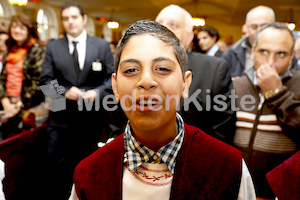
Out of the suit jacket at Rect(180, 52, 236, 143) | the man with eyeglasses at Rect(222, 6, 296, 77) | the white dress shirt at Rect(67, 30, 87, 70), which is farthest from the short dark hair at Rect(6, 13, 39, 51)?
the man with eyeglasses at Rect(222, 6, 296, 77)

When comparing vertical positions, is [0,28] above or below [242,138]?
above

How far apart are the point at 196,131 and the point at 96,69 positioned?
6.03 ft

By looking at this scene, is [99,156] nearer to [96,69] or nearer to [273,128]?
[273,128]

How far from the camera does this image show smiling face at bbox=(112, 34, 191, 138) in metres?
0.85

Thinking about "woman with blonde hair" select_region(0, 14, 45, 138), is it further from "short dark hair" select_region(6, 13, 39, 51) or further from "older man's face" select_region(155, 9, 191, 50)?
"older man's face" select_region(155, 9, 191, 50)

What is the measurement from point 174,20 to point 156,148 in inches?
40.3

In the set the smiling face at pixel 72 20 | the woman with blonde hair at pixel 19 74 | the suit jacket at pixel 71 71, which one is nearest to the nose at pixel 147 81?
the suit jacket at pixel 71 71

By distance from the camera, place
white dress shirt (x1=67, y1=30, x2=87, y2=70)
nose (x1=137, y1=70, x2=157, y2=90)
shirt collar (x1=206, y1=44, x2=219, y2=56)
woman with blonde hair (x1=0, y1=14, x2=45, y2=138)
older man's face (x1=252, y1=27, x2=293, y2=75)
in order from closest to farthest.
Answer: nose (x1=137, y1=70, x2=157, y2=90)
older man's face (x1=252, y1=27, x2=293, y2=75)
white dress shirt (x1=67, y1=30, x2=87, y2=70)
woman with blonde hair (x1=0, y1=14, x2=45, y2=138)
shirt collar (x1=206, y1=44, x2=219, y2=56)

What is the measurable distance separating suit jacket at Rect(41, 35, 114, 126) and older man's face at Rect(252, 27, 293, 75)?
1.39 metres

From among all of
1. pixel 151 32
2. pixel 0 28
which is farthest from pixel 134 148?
pixel 0 28

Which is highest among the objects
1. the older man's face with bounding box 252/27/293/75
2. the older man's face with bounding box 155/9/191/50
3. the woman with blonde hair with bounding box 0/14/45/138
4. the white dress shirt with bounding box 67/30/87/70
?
the older man's face with bounding box 155/9/191/50

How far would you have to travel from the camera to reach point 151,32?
3.05ft

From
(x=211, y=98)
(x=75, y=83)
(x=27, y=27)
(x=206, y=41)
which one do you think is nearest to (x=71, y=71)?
(x=75, y=83)

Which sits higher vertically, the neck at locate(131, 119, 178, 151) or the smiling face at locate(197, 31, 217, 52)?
the smiling face at locate(197, 31, 217, 52)
